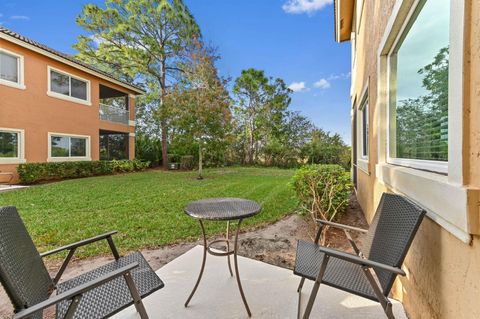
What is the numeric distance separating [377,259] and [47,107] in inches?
560

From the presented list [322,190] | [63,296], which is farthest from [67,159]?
[63,296]

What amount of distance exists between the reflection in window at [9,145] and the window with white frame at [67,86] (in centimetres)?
264

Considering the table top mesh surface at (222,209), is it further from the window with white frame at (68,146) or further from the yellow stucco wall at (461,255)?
the window with white frame at (68,146)

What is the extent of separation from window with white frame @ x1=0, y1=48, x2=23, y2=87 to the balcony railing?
4.63 metres

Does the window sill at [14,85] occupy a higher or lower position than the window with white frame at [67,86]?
lower

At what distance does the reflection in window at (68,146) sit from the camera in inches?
474

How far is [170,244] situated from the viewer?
12.9 feet

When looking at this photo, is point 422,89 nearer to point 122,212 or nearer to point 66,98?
point 122,212

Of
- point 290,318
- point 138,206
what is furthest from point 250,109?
point 290,318

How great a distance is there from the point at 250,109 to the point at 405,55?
19200 millimetres

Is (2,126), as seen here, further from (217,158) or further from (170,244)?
(217,158)

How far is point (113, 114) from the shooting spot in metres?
15.7

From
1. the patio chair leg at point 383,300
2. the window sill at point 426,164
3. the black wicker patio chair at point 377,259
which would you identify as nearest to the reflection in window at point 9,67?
the black wicker patio chair at point 377,259

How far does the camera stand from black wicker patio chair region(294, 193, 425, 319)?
157cm
